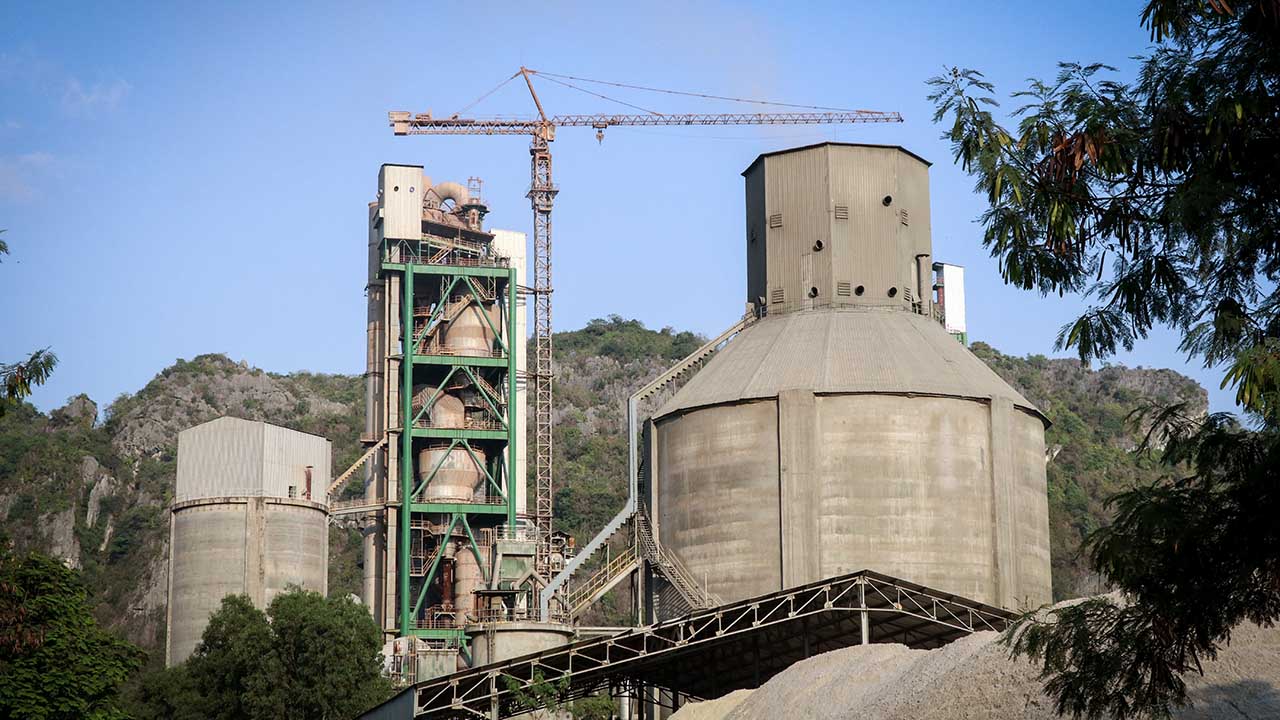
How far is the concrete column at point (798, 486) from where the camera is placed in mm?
53125

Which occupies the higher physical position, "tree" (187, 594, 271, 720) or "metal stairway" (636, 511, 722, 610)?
"metal stairway" (636, 511, 722, 610)

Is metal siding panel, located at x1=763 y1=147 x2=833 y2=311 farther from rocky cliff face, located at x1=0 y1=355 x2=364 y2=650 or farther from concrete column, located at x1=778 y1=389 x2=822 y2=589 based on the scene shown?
rocky cliff face, located at x1=0 y1=355 x2=364 y2=650

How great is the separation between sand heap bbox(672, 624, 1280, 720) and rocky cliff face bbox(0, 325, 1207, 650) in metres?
88.4

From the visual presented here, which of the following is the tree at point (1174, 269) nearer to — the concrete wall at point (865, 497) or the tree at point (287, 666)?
the concrete wall at point (865, 497)

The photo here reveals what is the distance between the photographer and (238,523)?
80375mm

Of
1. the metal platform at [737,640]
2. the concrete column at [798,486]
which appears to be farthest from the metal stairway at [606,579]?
the metal platform at [737,640]

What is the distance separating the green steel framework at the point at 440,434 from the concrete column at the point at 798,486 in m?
32.5

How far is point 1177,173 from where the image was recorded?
18.4 m

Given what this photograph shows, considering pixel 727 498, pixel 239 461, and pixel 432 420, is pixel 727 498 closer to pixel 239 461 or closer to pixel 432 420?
pixel 239 461

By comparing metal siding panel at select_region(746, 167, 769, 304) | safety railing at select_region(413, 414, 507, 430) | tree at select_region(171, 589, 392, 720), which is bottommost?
tree at select_region(171, 589, 392, 720)

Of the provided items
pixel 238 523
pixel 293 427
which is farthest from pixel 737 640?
pixel 293 427

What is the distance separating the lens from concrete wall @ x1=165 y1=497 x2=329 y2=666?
3123 inches

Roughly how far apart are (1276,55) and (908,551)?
37620 millimetres

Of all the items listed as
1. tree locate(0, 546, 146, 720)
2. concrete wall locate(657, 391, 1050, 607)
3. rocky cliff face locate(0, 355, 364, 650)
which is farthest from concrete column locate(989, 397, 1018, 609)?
rocky cliff face locate(0, 355, 364, 650)
